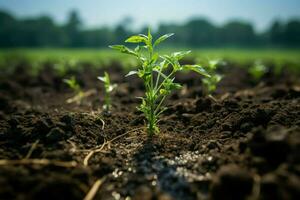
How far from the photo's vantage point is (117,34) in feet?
210

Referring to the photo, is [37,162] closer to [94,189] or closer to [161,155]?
[94,189]

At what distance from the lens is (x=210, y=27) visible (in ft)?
253

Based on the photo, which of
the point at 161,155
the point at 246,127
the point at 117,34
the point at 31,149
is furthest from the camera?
the point at 117,34

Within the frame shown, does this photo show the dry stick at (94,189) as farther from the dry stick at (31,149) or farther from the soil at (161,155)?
the dry stick at (31,149)

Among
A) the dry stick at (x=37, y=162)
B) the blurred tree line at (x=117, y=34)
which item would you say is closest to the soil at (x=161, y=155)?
the dry stick at (x=37, y=162)

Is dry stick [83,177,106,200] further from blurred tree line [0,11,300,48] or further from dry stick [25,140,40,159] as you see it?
blurred tree line [0,11,300,48]

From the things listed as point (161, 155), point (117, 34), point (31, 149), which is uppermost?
point (31, 149)

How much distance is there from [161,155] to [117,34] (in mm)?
63979

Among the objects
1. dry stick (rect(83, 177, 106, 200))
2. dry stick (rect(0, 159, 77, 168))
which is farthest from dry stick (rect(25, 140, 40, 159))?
dry stick (rect(83, 177, 106, 200))

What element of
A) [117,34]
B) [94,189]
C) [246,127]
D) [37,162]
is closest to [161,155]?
[94,189]

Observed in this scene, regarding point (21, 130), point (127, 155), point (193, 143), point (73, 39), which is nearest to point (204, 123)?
point (193, 143)

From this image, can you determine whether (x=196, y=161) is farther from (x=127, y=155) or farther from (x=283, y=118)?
(x=283, y=118)

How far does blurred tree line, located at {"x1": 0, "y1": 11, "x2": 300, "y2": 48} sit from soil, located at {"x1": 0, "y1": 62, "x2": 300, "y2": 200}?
51694 millimetres

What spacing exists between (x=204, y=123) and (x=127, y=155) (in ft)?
3.35
